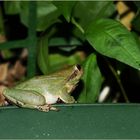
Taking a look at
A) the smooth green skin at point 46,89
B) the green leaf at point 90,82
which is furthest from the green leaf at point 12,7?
the smooth green skin at point 46,89

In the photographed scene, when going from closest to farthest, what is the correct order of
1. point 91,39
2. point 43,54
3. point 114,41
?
point 114,41
point 91,39
point 43,54

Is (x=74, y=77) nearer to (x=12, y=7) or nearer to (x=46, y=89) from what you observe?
(x=46, y=89)

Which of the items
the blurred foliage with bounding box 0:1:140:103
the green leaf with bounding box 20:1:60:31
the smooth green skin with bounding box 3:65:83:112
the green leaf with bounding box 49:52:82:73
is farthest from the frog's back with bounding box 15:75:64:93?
the green leaf with bounding box 49:52:82:73

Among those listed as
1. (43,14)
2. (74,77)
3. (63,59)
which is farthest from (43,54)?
(63,59)

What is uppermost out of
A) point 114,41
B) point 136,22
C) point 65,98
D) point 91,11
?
point 91,11

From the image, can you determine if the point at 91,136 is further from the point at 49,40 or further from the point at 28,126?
the point at 49,40

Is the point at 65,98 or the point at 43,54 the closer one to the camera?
the point at 65,98

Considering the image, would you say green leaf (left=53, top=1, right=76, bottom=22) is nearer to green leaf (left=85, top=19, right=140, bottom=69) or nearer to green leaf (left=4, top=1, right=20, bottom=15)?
green leaf (left=85, top=19, right=140, bottom=69)
